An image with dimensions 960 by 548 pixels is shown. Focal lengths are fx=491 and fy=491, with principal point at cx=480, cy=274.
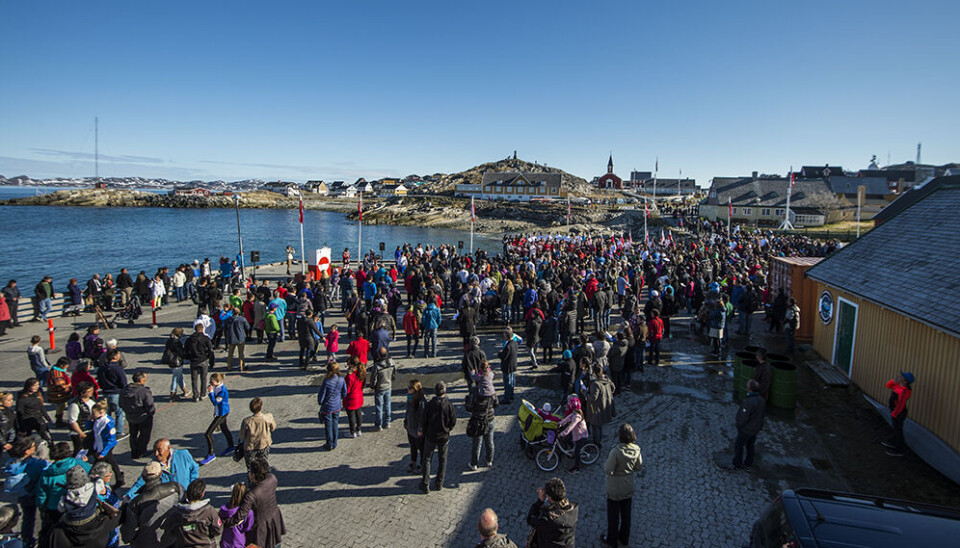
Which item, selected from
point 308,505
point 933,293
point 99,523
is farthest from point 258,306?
point 933,293

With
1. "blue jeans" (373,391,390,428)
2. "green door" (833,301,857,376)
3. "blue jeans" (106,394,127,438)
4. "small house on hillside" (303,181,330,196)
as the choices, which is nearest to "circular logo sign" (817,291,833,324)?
"green door" (833,301,857,376)

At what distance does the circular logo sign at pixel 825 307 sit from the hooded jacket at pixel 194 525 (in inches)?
563

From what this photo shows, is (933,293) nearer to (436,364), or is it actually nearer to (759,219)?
(436,364)

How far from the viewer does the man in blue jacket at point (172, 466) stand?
552 centimetres

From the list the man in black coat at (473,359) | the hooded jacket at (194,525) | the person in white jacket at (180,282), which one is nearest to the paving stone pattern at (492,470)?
the man in black coat at (473,359)

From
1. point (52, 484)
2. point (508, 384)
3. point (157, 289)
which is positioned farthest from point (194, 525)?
point (157, 289)

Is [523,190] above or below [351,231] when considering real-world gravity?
above

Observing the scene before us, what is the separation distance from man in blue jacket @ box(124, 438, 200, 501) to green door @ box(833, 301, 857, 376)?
44.0ft

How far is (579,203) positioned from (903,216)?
83.0 meters

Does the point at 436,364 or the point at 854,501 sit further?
the point at 436,364

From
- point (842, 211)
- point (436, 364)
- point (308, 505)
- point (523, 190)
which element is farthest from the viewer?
point (523, 190)

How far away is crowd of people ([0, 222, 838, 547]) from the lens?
5.05 m

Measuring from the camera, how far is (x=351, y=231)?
83.6 meters

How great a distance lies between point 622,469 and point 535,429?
7.24ft
